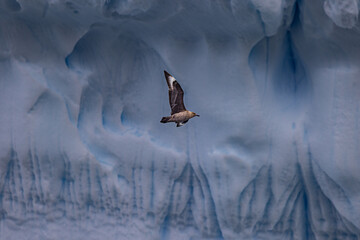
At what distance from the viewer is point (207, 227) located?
6.39 feet

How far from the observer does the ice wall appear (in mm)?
1736

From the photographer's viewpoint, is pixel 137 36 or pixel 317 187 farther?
pixel 137 36

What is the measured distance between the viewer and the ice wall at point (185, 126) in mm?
1736

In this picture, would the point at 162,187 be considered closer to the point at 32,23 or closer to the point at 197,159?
the point at 197,159

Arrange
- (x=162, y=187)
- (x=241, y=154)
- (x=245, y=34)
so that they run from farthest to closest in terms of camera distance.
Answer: (x=162, y=187)
(x=241, y=154)
(x=245, y=34)

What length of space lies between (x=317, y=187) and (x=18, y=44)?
1270 millimetres

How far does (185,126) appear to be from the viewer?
1957 millimetres

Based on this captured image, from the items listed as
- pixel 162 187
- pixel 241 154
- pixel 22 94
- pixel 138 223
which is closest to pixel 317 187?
pixel 241 154

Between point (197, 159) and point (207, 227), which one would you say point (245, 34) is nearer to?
point (197, 159)

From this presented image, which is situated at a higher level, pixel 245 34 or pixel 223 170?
pixel 245 34

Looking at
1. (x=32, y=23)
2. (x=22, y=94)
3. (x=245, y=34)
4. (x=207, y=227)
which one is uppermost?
(x=32, y=23)

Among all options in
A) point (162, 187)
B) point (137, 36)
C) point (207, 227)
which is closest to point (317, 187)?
point (207, 227)

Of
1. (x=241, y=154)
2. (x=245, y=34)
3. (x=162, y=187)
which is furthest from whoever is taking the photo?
(x=162, y=187)

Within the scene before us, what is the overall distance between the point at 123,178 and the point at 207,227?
38cm
